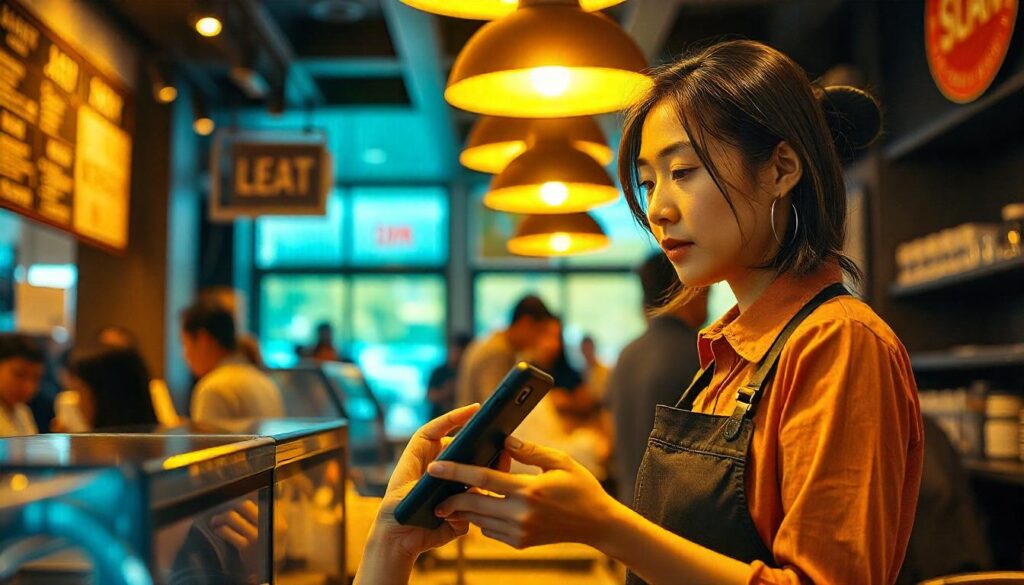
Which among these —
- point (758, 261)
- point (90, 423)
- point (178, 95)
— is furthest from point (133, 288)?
point (758, 261)

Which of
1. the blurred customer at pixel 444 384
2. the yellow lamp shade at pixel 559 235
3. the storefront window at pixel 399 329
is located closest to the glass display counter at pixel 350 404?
the yellow lamp shade at pixel 559 235

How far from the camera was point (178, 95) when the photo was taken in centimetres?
642

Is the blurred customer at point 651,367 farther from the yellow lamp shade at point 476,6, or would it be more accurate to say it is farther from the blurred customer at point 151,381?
the blurred customer at point 151,381

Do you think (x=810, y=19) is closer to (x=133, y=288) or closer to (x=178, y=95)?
(x=178, y=95)

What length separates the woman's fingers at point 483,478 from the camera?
3.37 feet

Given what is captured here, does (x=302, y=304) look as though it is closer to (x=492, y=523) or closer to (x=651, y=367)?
(x=651, y=367)

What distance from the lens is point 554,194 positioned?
314 cm

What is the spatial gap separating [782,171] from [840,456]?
399 millimetres

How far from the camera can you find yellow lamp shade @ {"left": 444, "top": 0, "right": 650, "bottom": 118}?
212 cm

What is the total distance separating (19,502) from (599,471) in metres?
4.61

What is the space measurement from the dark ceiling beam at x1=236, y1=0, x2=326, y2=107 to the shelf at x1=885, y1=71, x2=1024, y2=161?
3.59 meters

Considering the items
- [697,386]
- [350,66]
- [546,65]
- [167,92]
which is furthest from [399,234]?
[697,386]

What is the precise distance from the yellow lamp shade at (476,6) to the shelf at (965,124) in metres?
1.87

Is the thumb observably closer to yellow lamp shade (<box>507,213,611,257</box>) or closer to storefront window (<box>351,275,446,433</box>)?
yellow lamp shade (<box>507,213,611,257</box>)
